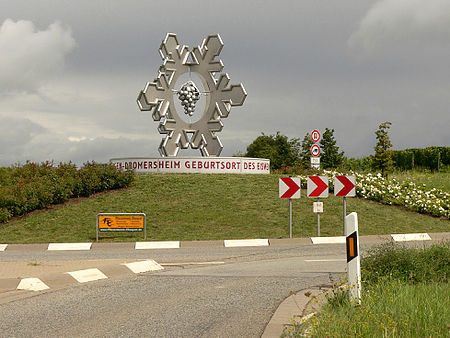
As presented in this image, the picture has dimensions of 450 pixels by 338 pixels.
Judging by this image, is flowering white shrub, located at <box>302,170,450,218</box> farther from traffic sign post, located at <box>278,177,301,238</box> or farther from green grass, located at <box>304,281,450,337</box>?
green grass, located at <box>304,281,450,337</box>

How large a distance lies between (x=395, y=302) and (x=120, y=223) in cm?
1306

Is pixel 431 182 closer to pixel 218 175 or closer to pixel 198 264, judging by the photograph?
pixel 218 175

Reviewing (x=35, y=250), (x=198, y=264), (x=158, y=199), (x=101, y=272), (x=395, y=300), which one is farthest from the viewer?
(x=158, y=199)

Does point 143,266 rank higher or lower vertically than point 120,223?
lower

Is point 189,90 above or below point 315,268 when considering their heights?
above

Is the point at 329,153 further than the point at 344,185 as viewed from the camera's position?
Yes

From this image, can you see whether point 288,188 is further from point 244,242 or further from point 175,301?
point 175,301

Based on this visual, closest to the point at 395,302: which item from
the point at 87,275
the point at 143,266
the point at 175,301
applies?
the point at 175,301

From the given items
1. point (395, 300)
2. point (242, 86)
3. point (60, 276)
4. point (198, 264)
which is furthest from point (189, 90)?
point (395, 300)

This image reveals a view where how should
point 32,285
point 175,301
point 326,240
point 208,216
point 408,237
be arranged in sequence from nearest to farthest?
point 175,301
point 32,285
point 326,240
point 408,237
point 208,216

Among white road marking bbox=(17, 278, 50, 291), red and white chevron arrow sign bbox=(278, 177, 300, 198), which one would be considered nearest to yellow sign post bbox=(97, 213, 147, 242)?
red and white chevron arrow sign bbox=(278, 177, 300, 198)

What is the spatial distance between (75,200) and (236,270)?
14.3 m

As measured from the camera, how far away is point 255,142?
7706cm

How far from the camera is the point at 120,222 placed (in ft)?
60.1
